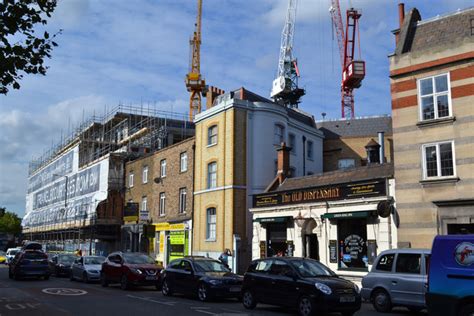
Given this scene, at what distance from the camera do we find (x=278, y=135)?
114ft

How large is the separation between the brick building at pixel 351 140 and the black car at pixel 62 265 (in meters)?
21.4

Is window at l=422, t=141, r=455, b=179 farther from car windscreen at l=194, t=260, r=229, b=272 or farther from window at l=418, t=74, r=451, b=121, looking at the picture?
car windscreen at l=194, t=260, r=229, b=272

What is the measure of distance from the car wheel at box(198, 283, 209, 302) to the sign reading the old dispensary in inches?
345

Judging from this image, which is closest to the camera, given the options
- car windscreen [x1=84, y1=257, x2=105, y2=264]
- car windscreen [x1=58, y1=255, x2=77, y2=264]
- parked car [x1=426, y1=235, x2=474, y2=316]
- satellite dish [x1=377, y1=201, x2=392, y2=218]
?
parked car [x1=426, y1=235, x2=474, y2=316]

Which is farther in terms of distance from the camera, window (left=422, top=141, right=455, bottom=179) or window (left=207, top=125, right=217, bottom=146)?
window (left=207, top=125, right=217, bottom=146)

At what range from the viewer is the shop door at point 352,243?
2291 cm

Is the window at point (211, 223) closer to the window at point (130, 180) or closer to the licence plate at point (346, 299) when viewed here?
the window at point (130, 180)

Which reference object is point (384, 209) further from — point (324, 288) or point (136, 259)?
point (136, 259)

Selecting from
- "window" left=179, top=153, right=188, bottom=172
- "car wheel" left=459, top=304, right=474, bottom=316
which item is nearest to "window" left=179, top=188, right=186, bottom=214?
"window" left=179, top=153, right=188, bottom=172

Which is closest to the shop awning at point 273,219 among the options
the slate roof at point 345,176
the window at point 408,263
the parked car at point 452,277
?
the slate roof at point 345,176

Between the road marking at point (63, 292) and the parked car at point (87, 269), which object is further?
the parked car at point (87, 269)

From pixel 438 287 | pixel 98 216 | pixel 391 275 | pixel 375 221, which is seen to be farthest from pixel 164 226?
pixel 438 287

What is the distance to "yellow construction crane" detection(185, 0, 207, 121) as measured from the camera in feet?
265

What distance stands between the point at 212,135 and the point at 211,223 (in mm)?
5826
